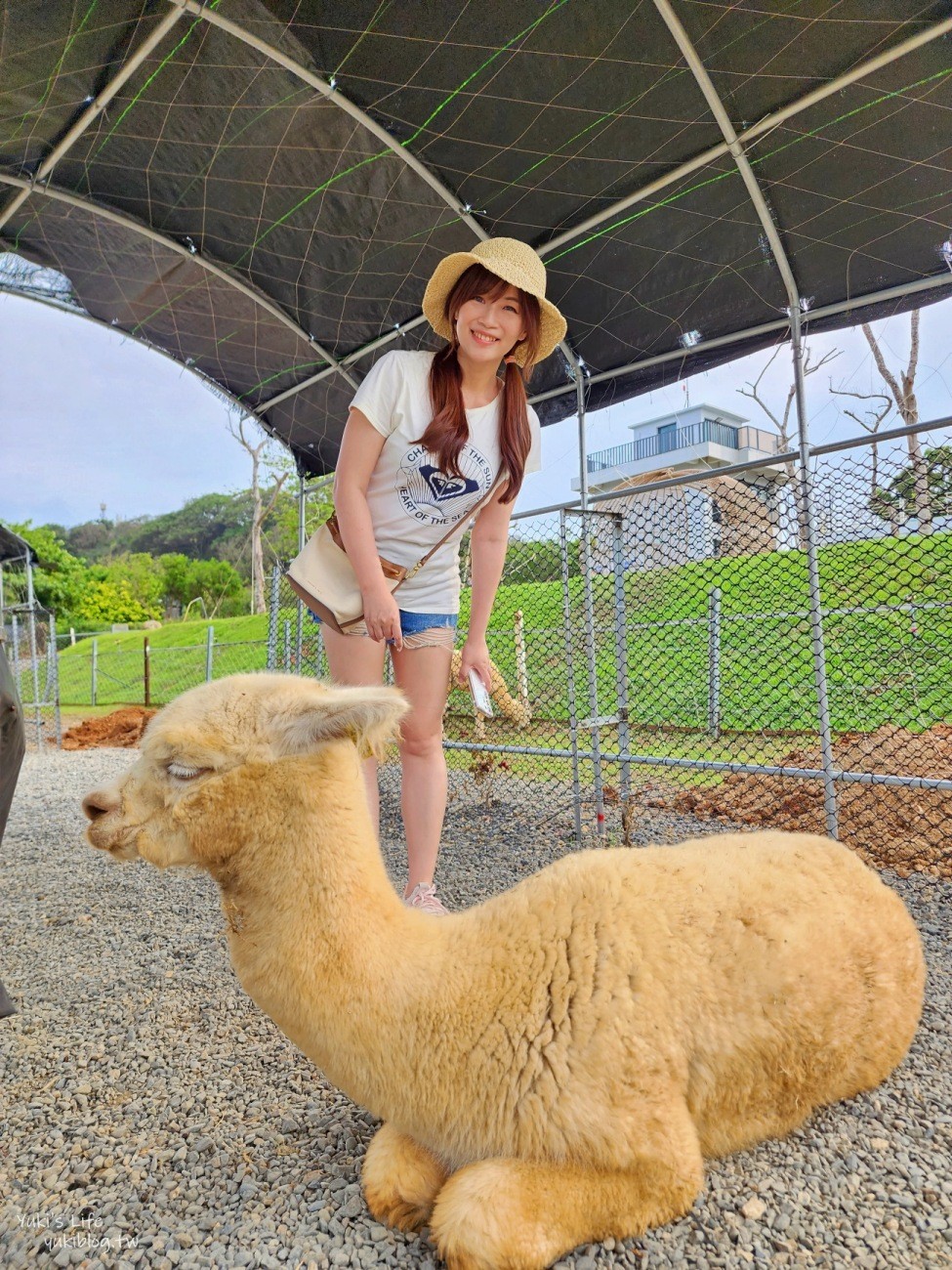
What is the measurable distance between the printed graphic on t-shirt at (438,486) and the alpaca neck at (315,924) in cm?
147

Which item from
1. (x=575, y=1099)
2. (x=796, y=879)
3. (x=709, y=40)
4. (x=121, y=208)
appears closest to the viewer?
(x=575, y=1099)

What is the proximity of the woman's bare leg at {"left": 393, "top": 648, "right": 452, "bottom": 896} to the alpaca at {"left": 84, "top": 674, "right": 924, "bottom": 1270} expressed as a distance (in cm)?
113

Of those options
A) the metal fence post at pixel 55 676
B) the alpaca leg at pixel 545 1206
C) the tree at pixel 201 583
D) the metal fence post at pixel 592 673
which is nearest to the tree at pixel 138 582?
the tree at pixel 201 583

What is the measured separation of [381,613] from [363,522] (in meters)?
0.34

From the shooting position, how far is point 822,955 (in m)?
1.81

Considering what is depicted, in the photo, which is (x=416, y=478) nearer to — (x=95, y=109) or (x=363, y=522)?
(x=363, y=522)

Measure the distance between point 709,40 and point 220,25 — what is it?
7.35ft

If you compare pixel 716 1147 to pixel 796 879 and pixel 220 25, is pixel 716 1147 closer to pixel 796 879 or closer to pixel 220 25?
pixel 796 879

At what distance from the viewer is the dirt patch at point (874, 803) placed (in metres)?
4.34

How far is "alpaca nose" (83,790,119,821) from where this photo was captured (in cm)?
160

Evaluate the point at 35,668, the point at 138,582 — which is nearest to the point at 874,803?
the point at 35,668

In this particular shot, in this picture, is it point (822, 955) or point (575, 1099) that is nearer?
point (575, 1099)

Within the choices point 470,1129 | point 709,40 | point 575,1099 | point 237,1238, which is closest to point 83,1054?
point 237,1238

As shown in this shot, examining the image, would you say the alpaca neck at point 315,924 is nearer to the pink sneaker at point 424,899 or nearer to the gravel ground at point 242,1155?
the gravel ground at point 242,1155
